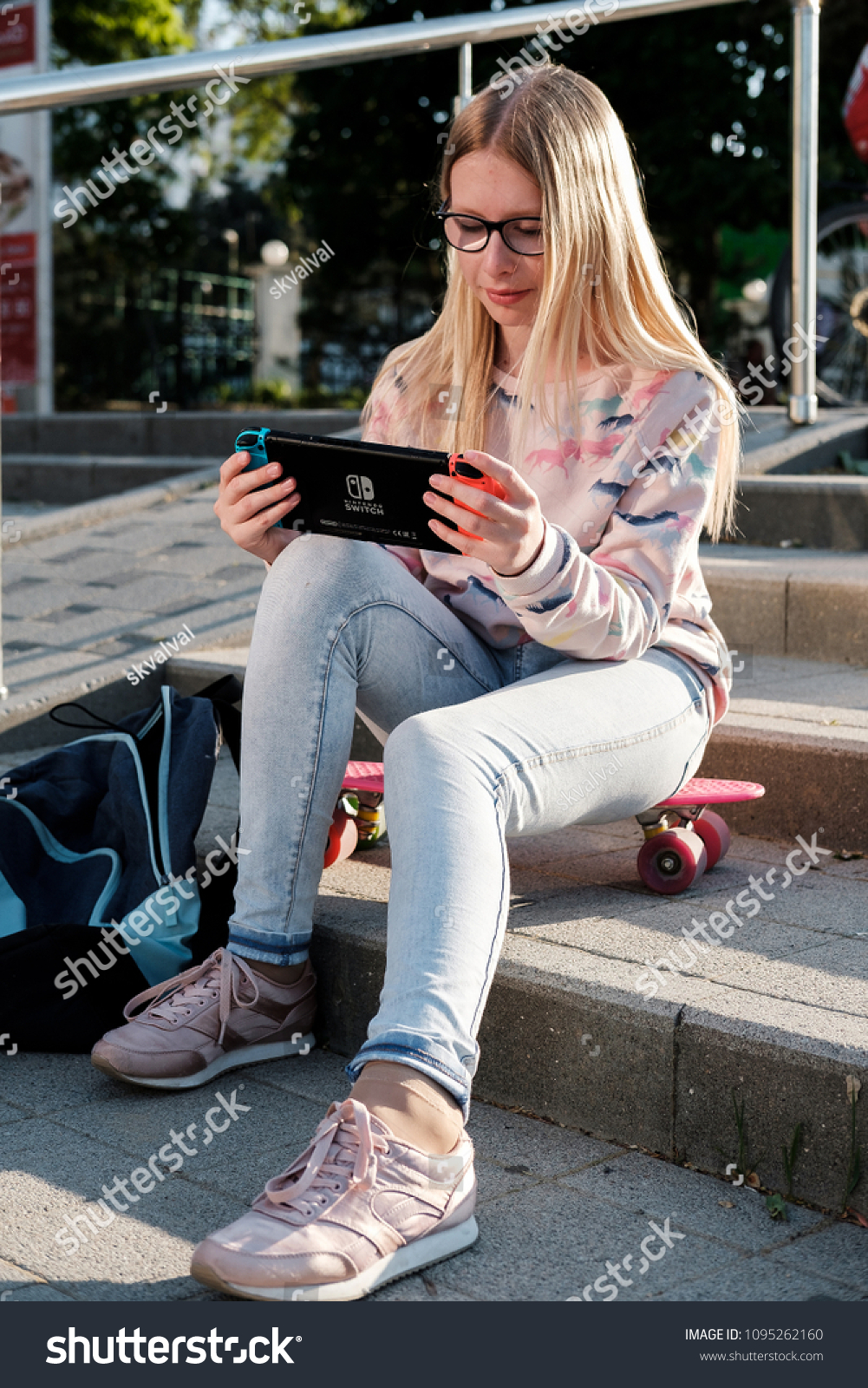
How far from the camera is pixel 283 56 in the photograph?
3.72 meters

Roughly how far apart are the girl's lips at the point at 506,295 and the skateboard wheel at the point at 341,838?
3.07 ft

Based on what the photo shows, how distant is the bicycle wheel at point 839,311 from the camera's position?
5863mm

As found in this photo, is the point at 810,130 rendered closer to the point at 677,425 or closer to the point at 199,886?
the point at 677,425

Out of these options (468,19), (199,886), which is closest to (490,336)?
(199,886)

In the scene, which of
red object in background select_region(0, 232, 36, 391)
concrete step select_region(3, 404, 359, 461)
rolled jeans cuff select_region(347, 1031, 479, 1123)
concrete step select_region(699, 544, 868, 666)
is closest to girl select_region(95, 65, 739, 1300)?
rolled jeans cuff select_region(347, 1031, 479, 1123)

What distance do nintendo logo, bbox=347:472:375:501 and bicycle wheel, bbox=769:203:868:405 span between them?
387 cm

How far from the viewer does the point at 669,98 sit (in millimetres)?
12430

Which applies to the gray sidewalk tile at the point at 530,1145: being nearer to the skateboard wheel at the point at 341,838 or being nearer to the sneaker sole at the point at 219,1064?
the sneaker sole at the point at 219,1064

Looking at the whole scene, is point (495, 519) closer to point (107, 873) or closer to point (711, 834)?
point (711, 834)

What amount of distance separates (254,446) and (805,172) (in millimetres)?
3115

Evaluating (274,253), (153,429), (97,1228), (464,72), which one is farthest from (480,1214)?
(274,253)

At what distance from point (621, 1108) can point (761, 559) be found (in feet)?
7.78

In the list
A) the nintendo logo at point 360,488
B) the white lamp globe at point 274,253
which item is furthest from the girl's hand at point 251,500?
the white lamp globe at point 274,253
